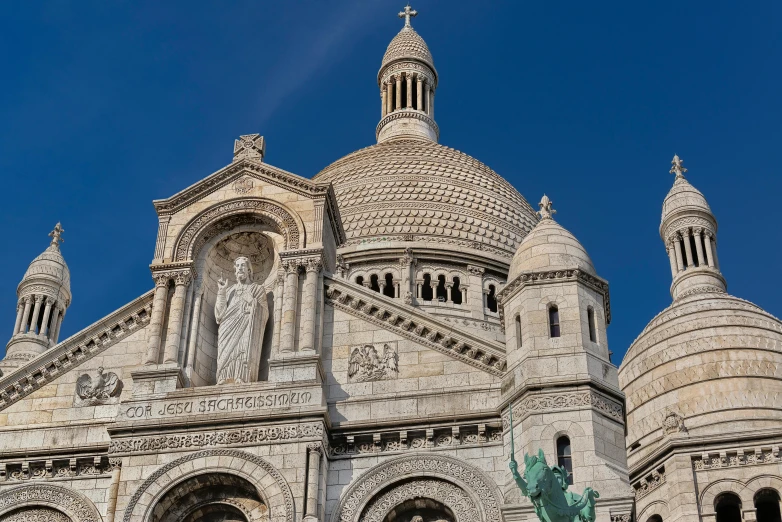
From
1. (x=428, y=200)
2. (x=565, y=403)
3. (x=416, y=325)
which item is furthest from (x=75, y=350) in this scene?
(x=428, y=200)

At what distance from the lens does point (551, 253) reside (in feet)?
98.6

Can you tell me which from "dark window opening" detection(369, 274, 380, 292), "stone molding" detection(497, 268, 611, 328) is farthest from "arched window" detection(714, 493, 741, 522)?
"dark window opening" detection(369, 274, 380, 292)

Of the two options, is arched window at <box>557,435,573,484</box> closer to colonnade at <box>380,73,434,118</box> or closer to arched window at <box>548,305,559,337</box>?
arched window at <box>548,305,559,337</box>

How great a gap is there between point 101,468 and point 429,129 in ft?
118

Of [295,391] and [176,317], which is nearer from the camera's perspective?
[295,391]

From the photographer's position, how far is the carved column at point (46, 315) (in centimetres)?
5016

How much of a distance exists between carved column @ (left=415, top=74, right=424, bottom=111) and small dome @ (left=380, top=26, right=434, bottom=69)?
951 millimetres

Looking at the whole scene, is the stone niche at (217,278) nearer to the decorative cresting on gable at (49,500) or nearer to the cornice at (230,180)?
the cornice at (230,180)

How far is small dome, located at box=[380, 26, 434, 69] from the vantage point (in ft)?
214

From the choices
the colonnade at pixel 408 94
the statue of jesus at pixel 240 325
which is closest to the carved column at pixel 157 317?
the statue of jesus at pixel 240 325

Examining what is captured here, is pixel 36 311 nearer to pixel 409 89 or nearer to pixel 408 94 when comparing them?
pixel 408 94

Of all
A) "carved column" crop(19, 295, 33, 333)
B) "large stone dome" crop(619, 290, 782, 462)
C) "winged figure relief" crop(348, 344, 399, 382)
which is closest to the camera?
"winged figure relief" crop(348, 344, 399, 382)

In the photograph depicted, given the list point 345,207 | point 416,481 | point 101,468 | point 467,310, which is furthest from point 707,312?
point 101,468

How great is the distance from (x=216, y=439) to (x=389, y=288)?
2136cm
